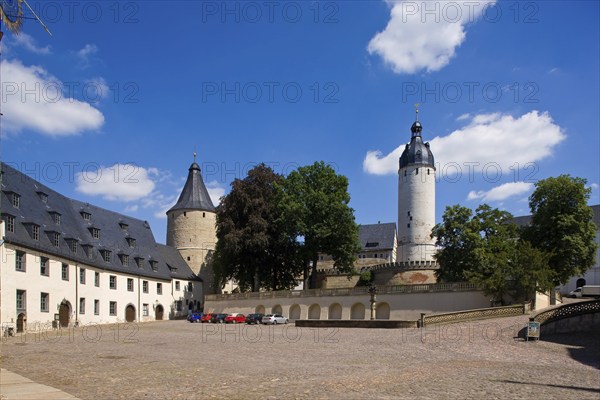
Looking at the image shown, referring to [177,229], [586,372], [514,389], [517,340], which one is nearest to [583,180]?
[517,340]

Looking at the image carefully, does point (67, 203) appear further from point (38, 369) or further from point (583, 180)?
point (583, 180)

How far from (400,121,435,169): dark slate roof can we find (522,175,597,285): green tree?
33.3m

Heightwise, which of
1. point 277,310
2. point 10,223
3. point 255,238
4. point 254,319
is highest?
point 10,223

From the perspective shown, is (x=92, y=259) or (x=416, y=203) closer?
(x=92, y=259)

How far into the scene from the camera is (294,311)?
55562 millimetres

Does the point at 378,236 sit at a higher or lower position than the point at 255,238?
lower

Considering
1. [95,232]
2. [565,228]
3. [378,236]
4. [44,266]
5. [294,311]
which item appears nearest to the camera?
[44,266]

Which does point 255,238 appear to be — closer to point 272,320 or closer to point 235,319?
point 235,319

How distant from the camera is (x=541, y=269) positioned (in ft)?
125

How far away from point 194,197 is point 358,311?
33561 mm

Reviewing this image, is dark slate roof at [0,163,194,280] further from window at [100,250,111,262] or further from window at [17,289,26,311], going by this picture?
window at [17,289,26,311]

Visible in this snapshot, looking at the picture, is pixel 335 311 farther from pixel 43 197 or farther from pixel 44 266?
pixel 43 197

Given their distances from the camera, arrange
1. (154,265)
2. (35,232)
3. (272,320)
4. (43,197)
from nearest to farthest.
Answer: (35,232), (272,320), (43,197), (154,265)

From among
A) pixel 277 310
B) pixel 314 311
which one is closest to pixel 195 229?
pixel 277 310
